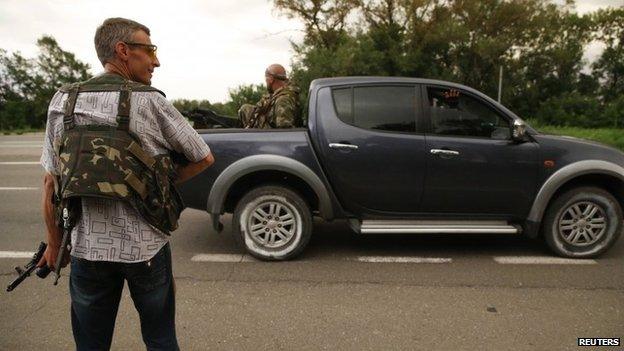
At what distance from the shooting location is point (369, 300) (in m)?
3.59

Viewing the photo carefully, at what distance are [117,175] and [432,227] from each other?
3221mm

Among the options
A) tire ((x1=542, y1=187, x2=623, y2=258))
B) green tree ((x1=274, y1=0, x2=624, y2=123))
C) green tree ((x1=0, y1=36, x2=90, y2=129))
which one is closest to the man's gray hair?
tire ((x1=542, y1=187, x2=623, y2=258))

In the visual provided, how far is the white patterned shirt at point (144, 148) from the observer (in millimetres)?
1756

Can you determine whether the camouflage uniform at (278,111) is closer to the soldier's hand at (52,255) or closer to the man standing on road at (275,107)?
the man standing on road at (275,107)

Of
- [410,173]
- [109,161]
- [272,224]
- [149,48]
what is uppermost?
[149,48]

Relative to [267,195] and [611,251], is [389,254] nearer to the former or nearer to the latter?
[267,195]

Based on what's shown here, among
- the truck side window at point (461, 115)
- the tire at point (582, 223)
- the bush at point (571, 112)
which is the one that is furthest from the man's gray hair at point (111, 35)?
the bush at point (571, 112)

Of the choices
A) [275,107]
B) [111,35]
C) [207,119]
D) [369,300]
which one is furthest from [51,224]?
[207,119]

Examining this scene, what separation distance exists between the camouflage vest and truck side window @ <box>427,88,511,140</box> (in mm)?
3117

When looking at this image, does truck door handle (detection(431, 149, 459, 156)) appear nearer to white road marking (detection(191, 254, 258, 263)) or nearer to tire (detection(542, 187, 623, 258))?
tire (detection(542, 187, 623, 258))

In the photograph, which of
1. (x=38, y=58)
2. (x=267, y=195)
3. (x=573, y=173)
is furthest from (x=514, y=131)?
(x=38, y=58)

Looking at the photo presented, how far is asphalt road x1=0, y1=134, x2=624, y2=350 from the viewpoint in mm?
3049

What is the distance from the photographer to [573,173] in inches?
168

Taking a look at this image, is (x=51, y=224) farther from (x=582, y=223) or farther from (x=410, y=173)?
(x=582, y=223)
